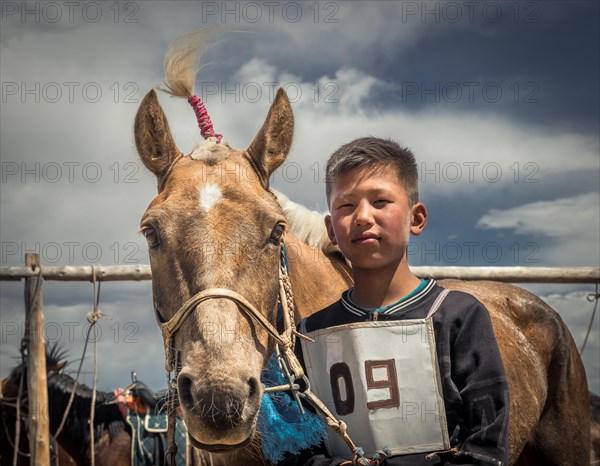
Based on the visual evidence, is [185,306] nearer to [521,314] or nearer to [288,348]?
[288,348]

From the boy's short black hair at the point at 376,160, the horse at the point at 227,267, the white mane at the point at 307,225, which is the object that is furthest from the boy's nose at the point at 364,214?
the white mane at the point at 307,225

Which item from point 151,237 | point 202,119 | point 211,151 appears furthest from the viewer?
point 202,119

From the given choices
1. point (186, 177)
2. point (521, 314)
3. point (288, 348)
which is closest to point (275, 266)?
point (288, 348)

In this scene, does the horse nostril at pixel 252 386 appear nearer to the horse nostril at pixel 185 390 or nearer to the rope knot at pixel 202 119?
the horse nostril at pixel 185 390

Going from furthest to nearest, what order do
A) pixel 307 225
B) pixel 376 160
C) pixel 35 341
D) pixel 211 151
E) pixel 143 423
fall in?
pixel 143 423, pixel 35 341, pixel 307 225, pixel 211 151, pixel 376 160

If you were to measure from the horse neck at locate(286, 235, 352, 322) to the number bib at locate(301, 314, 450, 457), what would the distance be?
68 cm

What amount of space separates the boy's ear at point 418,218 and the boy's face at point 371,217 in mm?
40

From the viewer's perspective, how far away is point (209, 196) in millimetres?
2197

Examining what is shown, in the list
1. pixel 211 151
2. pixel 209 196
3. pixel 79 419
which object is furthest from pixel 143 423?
pixel 209 196

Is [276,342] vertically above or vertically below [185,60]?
below

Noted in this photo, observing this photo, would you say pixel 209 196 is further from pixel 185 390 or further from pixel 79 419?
pixel 79 419

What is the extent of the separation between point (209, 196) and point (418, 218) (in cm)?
76

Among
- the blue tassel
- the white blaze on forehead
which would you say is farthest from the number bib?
the white blaze on forehead

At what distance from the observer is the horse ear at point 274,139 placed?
258 cm
